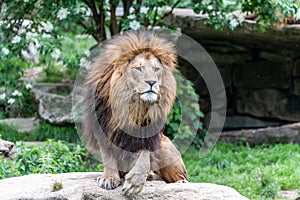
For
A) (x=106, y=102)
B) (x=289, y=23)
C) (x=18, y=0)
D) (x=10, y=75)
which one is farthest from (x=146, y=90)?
(x=289, y=23)

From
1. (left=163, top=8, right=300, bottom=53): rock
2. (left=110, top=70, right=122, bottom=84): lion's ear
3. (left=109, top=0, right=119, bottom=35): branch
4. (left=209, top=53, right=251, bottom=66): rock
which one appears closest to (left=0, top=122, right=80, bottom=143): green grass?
(left=109, top=0, right=119, bottom=35): branch

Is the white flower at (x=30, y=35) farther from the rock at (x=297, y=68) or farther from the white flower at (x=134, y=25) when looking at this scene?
the rock at (x=297, y=68)

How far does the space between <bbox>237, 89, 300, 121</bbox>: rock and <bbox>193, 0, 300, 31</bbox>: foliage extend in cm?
212

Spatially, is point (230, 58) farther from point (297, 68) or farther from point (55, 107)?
point (55, 107)

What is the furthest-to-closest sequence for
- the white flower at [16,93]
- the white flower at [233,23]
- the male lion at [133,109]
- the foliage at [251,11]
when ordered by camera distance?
the white flower at [16,93] → the white flower at [233,23] → the foliage at [251,11] → the male lion at [133,109]

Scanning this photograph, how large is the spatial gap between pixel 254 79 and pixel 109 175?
614cm

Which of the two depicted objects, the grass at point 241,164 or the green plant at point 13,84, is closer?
the grass at point 241,164

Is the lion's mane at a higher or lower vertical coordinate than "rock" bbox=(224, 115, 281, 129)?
higher

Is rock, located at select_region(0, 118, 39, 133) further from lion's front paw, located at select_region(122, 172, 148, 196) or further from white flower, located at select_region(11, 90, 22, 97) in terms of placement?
lion's front paw, located at select_region(122, 172, 148, 196)

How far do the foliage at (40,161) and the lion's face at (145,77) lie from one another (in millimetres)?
2096

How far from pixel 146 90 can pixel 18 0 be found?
3775 mm

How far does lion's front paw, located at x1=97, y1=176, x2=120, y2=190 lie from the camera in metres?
4.73

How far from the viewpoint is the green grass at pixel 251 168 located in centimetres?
705

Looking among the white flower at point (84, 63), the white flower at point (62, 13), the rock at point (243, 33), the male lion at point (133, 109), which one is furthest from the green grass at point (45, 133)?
the male lion at point (133, 109)
